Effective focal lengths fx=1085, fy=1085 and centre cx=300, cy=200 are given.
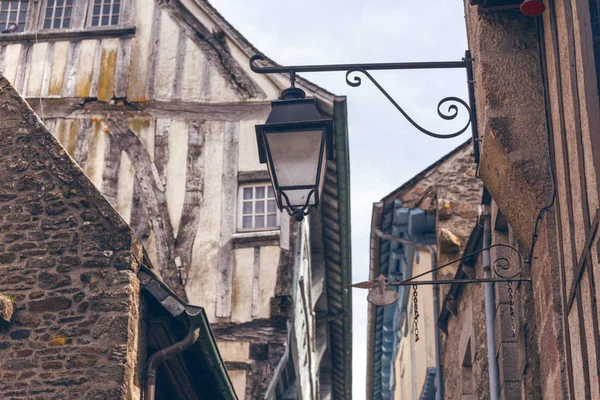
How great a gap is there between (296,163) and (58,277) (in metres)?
2.44

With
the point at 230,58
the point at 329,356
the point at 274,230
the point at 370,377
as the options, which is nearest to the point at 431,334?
the point at 274,230

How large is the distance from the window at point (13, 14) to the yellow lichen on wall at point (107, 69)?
4.18ft

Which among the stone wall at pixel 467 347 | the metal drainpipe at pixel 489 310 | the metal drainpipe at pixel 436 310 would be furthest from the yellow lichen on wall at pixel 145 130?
the metal drainpipe at pixel 489 310

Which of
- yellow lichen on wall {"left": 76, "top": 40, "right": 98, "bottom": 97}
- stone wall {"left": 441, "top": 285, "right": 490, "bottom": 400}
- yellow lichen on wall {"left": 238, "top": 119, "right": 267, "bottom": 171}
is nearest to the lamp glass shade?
stone wall {"left": 441, "top": 285, "right": 490, "bottom": 400}

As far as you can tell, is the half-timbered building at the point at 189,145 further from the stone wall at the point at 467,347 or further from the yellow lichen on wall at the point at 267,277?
the stone wall at the point at 467,347

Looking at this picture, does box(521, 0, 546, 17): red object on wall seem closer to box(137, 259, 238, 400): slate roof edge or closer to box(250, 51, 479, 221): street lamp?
box(250, 51, 479, 221): street lamp

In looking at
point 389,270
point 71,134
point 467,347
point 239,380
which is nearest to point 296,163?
→ point 467,347

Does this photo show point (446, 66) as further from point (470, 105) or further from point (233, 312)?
point (233, 312)

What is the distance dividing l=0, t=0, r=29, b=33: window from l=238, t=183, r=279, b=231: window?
13.3 feet

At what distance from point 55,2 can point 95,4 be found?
1.87 feet

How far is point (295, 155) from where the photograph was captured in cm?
570

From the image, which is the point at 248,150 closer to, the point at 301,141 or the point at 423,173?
the point at 423,173

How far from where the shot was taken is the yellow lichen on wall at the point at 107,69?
44.4 ft

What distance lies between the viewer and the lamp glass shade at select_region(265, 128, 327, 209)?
564 centimetres
